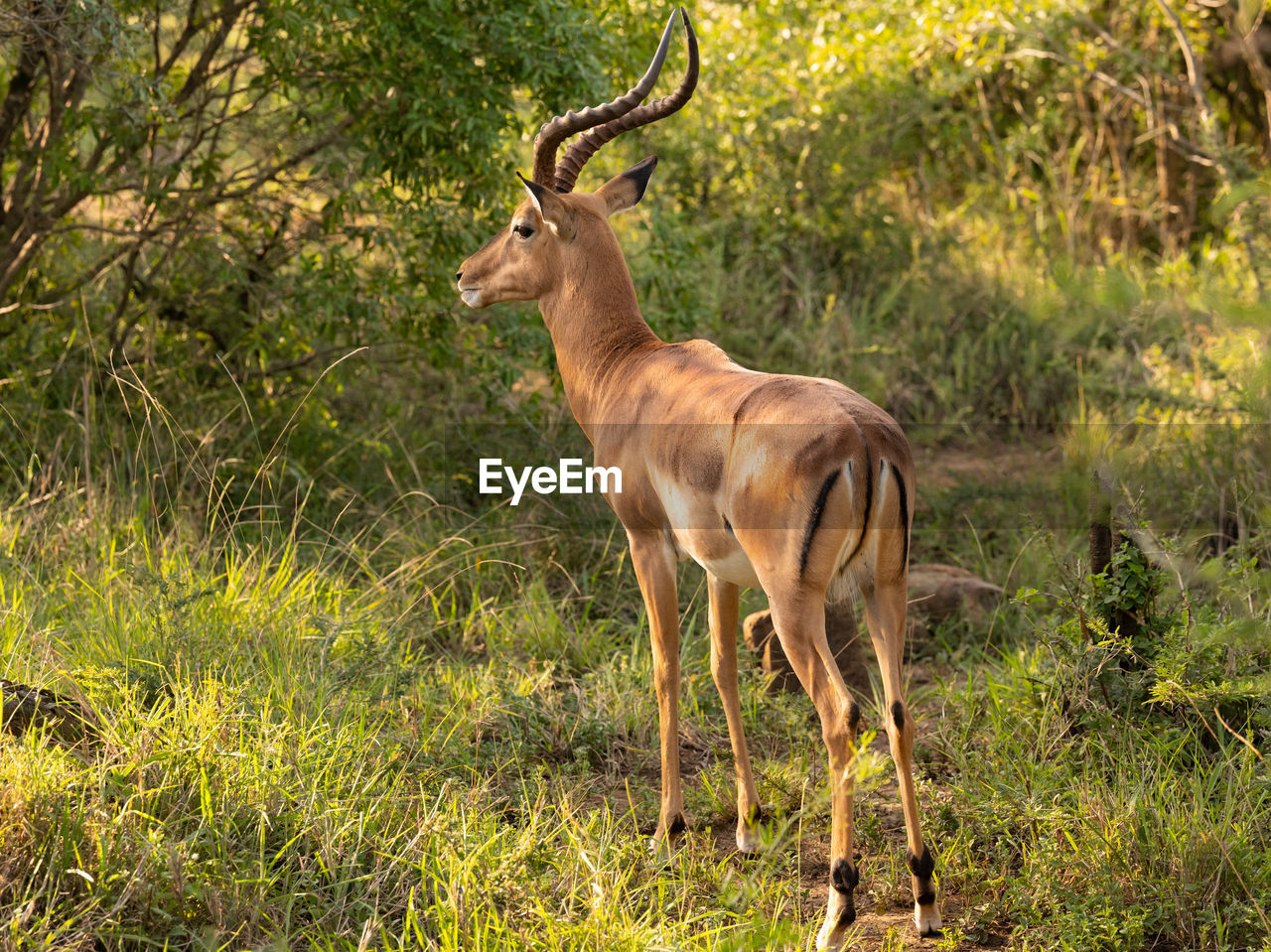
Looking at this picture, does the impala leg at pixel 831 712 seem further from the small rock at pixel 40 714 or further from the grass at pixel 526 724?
the small rock at pixel 40 714

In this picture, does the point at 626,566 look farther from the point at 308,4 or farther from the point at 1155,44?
the point at 1155,44

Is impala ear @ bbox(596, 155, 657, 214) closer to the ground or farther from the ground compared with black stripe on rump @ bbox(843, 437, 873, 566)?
farther from the ground

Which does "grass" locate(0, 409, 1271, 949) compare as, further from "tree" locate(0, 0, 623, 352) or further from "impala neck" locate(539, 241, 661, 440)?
"tree" locate(0, 0, 623, 352)

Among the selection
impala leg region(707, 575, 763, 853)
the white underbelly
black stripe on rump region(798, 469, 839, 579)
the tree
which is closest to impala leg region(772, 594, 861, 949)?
black stripe on rump region(798, 469, 839, 579)

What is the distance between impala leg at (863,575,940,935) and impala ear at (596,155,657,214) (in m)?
1.99

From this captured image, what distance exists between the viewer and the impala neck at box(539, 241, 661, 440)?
4375mm

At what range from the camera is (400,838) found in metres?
3.50

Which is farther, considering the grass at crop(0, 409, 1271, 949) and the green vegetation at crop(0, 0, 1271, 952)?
the green vegetation at crop(0, 0, 1271, 952)

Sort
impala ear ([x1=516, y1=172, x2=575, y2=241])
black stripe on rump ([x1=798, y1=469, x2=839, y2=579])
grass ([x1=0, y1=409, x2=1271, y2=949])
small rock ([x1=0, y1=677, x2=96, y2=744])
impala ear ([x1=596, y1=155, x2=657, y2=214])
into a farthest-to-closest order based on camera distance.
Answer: impala ear ([x1=596, y1=155, x2=657, y2=214]) → impala ear ([x1=516, y1=172, x2=575, y2=241]) → small rock ([x1=0, y1=677, x2=96, y2=744]) → black stripe on rump ([x1=798, y1=469, x2=839, y2=579]) → grass ([x1=0, y1=409, x2=1271, y2=949])

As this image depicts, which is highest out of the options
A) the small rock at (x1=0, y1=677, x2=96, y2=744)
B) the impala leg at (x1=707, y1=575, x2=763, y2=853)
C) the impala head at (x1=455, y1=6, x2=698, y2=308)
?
the impala head at (x1=455, y1=6, x2=698, y2=308)

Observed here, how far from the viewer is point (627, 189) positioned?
468cm

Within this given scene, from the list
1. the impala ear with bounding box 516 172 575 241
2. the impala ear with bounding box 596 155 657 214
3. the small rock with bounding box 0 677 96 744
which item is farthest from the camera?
the impala ear with bounding box 596 155 657 214

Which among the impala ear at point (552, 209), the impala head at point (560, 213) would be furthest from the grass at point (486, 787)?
the impala ear at point (552, 209)

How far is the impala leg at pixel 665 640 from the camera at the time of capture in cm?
404
